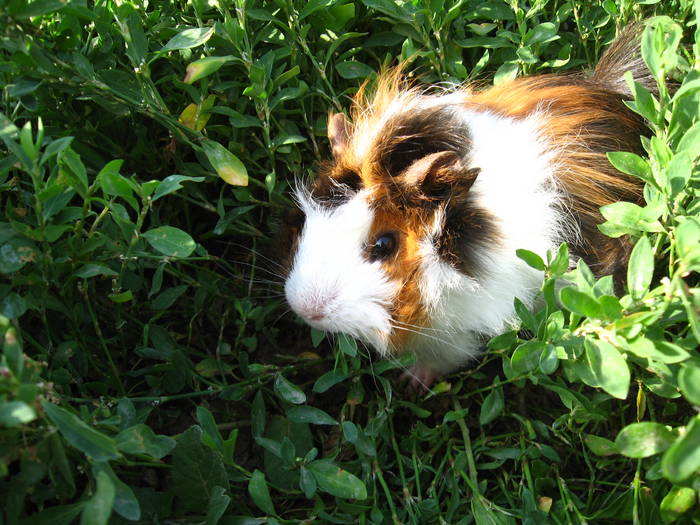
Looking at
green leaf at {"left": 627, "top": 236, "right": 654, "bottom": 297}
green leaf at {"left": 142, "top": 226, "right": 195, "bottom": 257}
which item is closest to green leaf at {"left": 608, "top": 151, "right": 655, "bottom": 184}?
green leaf at {"left": 627, "top": 236, "right": 654, "bottom": 297}

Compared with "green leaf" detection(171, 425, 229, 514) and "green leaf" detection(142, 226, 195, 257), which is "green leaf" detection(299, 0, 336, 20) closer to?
"green leaf" detection(142, 226, 195, 257)

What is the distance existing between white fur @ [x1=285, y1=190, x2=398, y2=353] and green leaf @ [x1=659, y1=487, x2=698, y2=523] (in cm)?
74

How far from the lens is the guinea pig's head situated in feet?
5.16

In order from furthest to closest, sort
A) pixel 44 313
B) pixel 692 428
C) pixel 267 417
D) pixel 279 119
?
pixel 279 119, pixel 267 417, pixel 44 313, pixel 692 428

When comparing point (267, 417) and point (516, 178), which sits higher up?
point (516, 178)

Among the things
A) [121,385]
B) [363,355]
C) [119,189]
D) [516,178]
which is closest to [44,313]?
[121,385]

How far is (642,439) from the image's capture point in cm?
120

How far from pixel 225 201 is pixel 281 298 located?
0.36 m

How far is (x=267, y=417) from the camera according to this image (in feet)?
6.01

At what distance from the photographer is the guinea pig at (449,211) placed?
5.21 feet

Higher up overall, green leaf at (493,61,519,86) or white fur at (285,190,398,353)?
green leaf at (493,61,519,86)

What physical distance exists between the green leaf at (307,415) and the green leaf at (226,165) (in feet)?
2.06

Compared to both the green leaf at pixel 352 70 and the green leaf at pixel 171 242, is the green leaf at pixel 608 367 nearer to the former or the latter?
the green leaf at pixel 171 242

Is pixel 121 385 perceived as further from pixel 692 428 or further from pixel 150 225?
pixel 692 428
